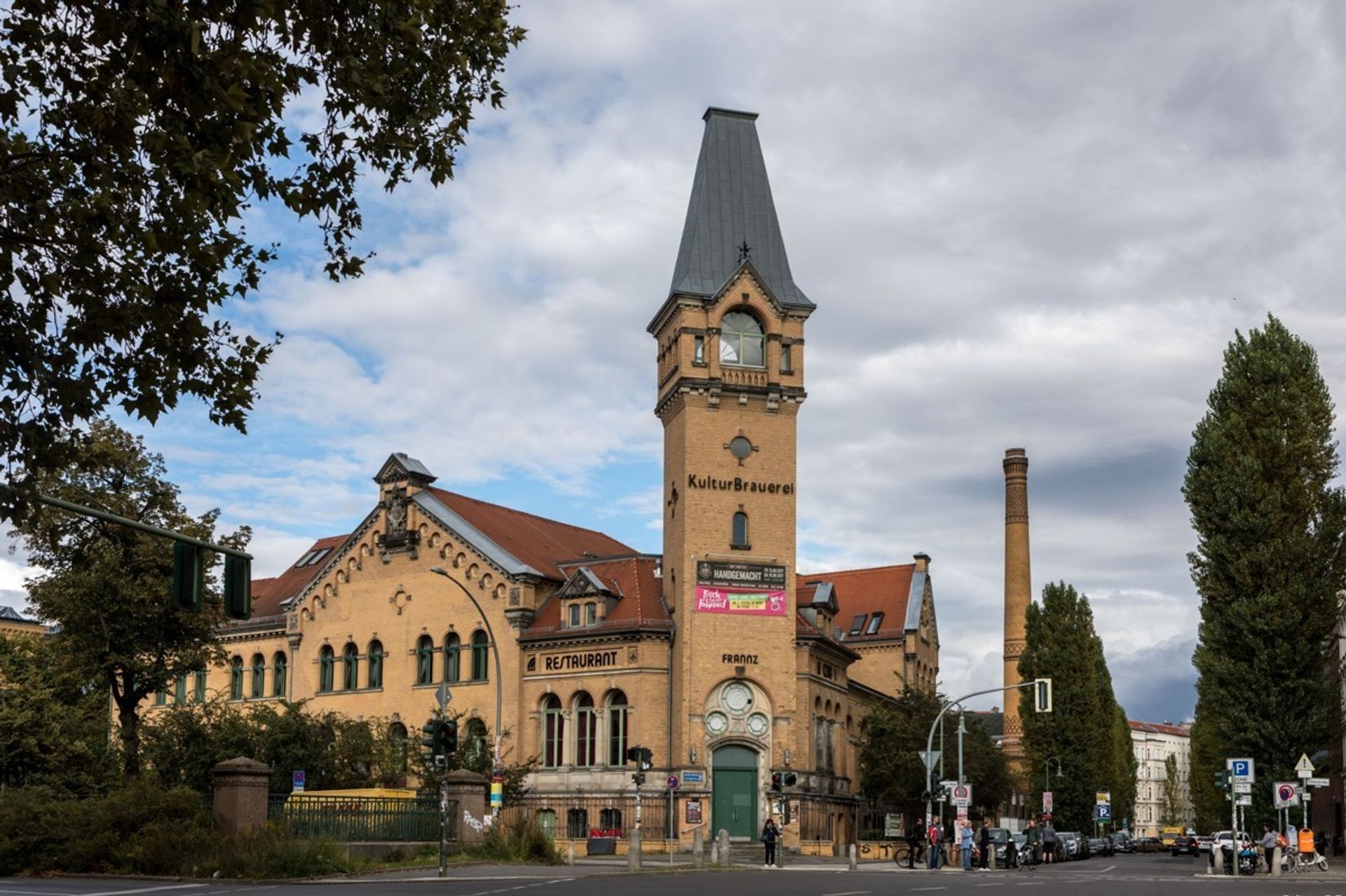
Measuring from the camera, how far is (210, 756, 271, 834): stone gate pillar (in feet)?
101

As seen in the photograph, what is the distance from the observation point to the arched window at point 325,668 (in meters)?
64.8

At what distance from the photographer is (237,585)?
1744cm

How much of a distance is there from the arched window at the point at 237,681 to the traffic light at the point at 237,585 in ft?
177

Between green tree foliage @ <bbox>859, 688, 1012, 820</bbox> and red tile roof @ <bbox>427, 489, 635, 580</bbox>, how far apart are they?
1522 cm

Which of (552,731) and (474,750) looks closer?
(474,750)

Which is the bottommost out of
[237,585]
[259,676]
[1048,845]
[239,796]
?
[1048,845]

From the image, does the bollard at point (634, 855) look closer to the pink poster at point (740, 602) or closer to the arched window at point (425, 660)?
the pink poster at point (740, 602)

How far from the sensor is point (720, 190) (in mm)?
60062

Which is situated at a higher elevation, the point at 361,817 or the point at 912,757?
the point at 361,817

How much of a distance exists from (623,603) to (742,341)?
11.3 m

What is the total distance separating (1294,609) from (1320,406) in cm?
698

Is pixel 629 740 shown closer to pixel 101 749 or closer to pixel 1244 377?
pixel 101 749

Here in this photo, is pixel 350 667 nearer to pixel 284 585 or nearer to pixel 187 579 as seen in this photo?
pixel 284 585

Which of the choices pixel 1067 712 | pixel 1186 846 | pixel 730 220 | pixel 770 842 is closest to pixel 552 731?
pixel 770 842
